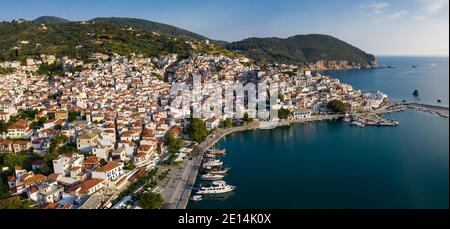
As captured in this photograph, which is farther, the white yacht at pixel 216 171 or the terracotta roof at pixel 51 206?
the white yacht at pixel 216 171

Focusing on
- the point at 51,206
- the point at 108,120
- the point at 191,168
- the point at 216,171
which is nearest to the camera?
the point at 51,206

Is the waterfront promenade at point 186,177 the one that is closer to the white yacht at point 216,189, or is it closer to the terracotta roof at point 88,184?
the white yacht at point 216,189

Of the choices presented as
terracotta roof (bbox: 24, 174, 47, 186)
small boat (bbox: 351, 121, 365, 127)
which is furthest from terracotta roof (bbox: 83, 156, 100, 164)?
small boat (bbox: 351, 121, 365, 127)

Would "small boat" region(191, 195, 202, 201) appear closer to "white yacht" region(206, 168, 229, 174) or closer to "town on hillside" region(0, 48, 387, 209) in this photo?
"town on hillside" region(0, 48, 387, 209)

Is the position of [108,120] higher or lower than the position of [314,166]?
higher

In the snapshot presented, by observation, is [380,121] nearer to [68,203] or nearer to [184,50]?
[68,203]

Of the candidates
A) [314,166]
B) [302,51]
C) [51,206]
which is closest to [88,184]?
[51,206]

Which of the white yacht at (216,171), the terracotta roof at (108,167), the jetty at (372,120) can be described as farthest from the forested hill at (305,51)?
the terracotta roof at (108,167)

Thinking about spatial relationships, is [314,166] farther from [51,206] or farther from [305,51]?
[305,51]
